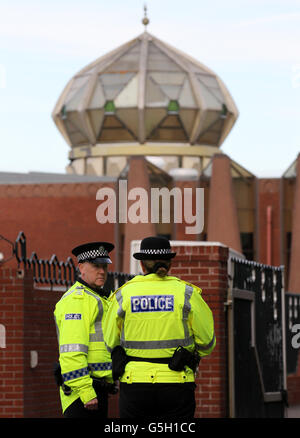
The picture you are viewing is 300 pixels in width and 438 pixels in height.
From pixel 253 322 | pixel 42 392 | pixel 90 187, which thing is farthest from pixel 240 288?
pixel 90 187

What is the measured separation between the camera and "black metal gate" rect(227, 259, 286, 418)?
51.9ft

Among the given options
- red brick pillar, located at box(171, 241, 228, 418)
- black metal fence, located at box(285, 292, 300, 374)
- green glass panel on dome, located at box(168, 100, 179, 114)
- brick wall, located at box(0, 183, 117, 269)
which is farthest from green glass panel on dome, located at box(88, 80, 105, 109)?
red brick pillar, located at box(171, 241, 228, 418)

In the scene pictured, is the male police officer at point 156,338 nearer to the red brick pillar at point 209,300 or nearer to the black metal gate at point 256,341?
the red brick pillar at point 209,300

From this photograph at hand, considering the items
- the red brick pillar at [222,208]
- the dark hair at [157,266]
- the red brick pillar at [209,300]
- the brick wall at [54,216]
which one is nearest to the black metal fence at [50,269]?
the red brick pillar at [209,300]

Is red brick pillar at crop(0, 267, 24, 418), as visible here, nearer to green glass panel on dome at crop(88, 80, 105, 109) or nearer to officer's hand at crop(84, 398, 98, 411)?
officer's hand at crop(84, 398, 98, 411)

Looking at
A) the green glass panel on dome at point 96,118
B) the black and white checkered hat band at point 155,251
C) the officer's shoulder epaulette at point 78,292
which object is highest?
the green glass panel on dome at point 96,118

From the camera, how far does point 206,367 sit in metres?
15.1

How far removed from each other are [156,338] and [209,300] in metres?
6.85

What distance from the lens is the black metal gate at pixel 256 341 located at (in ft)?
51.9

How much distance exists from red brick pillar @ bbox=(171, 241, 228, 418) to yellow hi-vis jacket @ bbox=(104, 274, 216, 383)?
6.60 metres

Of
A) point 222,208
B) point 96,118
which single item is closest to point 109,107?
point 96,118

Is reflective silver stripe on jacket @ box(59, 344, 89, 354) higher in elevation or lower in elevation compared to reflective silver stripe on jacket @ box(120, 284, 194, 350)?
lower

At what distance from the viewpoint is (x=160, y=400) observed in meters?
8.26
